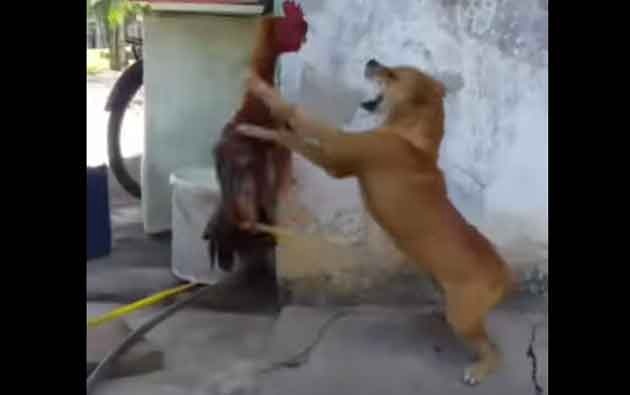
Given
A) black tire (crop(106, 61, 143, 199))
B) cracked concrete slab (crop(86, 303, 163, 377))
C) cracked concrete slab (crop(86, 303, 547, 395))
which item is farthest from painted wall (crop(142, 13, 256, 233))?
cracked concrete slab (crop(86, 303, 547, 395))

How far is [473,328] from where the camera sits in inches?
124

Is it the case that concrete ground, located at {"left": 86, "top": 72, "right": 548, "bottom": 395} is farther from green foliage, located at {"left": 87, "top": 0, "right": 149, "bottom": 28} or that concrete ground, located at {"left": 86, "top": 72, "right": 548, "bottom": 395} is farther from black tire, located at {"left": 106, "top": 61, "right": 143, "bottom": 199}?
green foliage, located at {"left": 87, "top": 0, "right": 149, "bottom": 28}

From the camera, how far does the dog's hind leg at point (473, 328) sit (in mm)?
3143

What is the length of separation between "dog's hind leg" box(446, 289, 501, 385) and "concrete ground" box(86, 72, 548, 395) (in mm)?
36

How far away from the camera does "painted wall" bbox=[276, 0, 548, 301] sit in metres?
3.07

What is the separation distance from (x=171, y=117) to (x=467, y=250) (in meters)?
1.26

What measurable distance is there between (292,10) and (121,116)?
3.22 ft

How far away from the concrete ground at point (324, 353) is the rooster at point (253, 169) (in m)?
0.26

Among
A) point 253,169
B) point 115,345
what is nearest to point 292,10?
point 253,169

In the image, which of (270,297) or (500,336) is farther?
(270,297)

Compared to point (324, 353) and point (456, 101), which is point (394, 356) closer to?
point (324, 353)
